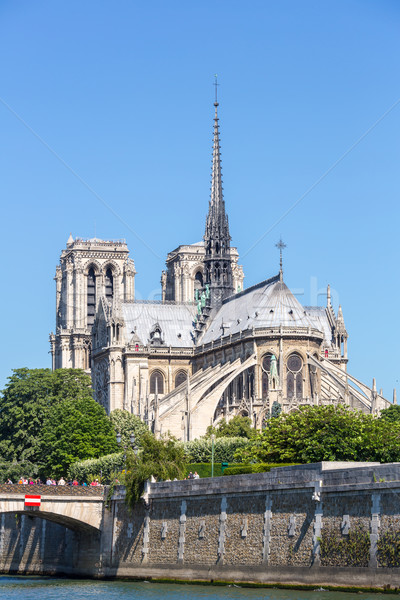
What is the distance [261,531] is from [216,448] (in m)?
35.4

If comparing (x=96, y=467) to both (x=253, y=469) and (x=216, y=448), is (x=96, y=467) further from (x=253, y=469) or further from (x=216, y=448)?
(x=253, y=469)

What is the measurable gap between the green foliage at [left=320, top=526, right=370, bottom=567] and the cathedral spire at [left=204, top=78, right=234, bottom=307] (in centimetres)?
8290

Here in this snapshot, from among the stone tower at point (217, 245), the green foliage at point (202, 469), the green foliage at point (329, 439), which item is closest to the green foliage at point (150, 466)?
the green foliage at point (329, 439)

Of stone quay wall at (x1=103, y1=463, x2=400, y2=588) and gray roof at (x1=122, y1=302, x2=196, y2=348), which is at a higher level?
gray roof at (x1=122, y1=302, x2=196, y2=348)

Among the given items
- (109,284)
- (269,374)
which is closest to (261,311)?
(269,374)

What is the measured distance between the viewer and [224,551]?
54281 mm

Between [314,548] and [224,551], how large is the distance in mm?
6507

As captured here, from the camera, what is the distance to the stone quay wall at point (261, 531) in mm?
45969

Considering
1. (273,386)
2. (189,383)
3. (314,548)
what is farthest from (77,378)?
(314,548)

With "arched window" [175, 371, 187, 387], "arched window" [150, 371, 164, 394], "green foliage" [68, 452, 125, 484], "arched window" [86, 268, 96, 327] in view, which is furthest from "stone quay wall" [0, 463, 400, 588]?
"arched window" [86, 268, 96, 327]

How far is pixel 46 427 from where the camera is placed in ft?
306

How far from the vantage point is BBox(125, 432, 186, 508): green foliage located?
6184cm

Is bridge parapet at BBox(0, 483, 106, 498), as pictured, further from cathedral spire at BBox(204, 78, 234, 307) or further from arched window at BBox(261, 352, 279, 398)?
cathedral spire at BBox(204, 78, 234, 307)

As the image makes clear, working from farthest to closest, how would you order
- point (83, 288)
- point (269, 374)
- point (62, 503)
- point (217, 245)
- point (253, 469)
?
point (83, 288), point (217, 245), point (269, 374), point (62, 503), point (253, 469)
